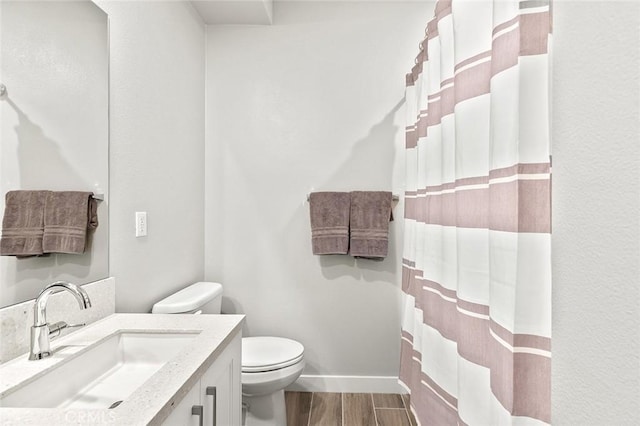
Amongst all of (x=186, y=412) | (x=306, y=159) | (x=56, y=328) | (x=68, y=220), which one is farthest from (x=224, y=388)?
(x=306, y=159)

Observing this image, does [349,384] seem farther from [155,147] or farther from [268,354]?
[155,147]

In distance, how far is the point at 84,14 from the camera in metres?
1.35

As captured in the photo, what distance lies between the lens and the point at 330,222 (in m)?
2.46

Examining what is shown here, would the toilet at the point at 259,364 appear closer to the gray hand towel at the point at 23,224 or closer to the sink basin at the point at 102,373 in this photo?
the sink basin at the point at 102,373

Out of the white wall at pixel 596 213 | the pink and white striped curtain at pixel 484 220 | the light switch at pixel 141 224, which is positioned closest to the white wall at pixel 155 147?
the light switch at pixel 141 224

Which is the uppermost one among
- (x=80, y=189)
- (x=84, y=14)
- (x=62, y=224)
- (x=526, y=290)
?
(x=84, y=14)

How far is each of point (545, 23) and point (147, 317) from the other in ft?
5.01

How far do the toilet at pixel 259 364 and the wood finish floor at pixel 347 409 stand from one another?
0.25m

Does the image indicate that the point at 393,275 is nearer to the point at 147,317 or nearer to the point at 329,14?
the point at 147,317

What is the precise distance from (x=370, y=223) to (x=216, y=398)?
1508 millimetres

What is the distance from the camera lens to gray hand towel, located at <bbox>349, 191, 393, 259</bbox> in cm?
243

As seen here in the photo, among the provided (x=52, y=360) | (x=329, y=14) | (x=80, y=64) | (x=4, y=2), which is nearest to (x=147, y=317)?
(x=52, y=360)

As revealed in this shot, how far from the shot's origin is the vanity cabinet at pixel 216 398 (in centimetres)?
96

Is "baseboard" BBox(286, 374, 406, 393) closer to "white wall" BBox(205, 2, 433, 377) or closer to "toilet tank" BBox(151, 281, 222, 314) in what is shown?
"white wall" BBox(205, 2, 433, 377)
